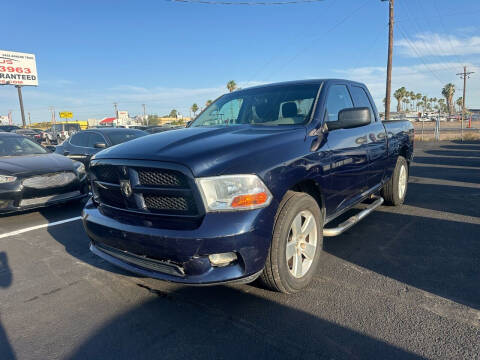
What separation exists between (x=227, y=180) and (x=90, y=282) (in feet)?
6.10

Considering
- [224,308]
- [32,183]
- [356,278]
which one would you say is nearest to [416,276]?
[356,278]

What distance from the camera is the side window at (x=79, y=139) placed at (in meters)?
8.35

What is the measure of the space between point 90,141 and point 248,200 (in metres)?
7.09

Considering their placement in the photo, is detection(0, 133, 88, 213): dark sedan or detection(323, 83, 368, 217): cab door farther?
detection(0, 133, 88, 213): dark sedan

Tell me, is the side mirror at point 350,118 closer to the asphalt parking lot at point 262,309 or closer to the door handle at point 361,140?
the door handle at point 361,140

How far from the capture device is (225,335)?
2.28 metres

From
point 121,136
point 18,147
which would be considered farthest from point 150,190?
point 121,136

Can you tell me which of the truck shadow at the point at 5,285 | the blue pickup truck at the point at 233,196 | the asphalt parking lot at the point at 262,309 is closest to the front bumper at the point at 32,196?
the asphalt parking lot at the point at 262,309

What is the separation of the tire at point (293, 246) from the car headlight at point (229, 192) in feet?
1.05

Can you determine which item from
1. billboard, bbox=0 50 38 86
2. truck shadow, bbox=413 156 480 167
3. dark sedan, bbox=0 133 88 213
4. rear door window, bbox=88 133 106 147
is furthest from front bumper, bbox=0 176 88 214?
billboard, bbox=0 50 38 86

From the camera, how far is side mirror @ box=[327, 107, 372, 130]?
3178mm

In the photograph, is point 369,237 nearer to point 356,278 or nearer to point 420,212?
point 356,278

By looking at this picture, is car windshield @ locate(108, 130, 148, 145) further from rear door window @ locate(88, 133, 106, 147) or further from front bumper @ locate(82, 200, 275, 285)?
front bumper @ locate(82, 200, 275, 285)

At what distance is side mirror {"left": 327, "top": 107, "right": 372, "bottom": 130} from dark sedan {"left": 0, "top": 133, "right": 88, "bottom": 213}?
14.8ft
